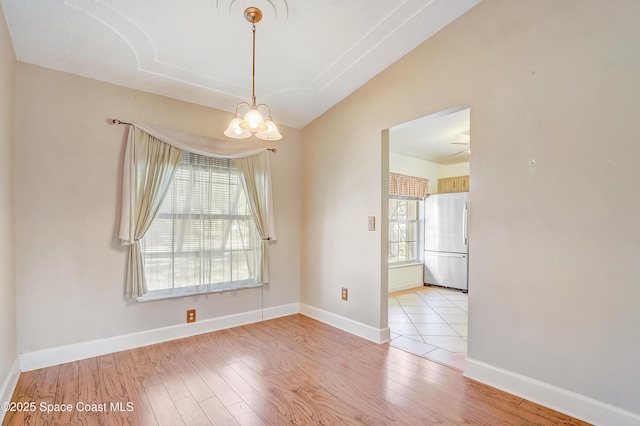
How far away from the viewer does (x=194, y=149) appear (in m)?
3.08

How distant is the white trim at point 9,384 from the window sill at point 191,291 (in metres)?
0.87

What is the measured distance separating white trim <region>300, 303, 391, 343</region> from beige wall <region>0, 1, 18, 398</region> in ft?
8.71

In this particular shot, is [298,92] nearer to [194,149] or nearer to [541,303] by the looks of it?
[194,149]

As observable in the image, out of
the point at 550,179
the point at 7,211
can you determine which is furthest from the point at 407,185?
the point at 7,211

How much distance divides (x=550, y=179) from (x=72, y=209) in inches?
143

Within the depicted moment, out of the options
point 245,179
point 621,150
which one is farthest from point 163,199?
point 621,150

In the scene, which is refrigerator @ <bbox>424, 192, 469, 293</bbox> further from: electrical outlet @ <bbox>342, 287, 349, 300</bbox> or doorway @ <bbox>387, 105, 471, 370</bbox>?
electrical outlet @ <bbox>342, 287, 349, 300</bbox>

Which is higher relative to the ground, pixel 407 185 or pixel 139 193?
pixel 407 185

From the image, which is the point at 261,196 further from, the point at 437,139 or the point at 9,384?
the point at 437,139

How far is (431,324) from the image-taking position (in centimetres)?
358

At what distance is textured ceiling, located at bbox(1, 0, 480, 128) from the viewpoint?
2119 mm

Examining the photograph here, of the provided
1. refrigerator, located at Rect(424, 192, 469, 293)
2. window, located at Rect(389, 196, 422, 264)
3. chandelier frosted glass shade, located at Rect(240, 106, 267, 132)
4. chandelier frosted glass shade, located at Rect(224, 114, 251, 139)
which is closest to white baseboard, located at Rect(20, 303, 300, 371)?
chandelier frosted glass shade, located at Rect(224, 114, 251, 139)

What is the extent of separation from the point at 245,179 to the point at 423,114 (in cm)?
199

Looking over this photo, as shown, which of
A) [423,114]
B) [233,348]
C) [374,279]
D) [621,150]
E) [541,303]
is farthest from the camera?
[374,279]
